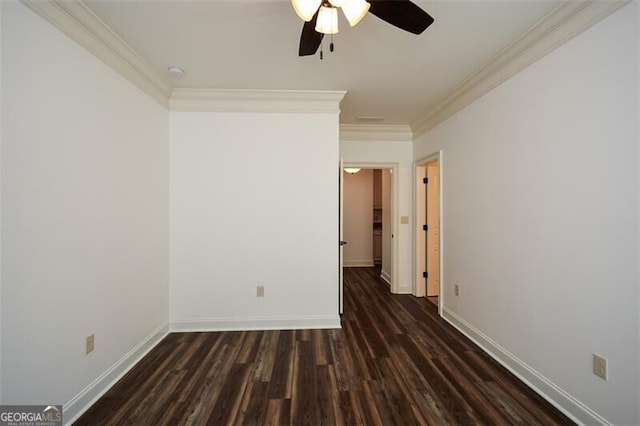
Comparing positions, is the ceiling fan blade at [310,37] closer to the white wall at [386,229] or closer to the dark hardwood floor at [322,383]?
the dark hardwood floor at [322,383]

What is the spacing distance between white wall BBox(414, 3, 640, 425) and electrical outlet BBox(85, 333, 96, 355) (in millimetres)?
3209

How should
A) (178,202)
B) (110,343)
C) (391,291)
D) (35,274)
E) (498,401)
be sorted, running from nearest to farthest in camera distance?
(35,274) < (498,401) < (110,343) < (178,202) < (391,291)

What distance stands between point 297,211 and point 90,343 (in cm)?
199

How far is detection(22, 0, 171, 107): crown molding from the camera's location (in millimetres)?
1495

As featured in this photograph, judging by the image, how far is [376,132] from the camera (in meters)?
4.00

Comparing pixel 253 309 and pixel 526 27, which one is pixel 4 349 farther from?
pixel 526 27

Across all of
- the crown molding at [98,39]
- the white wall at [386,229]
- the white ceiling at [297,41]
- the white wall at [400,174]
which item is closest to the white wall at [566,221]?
the white ceiling at [297,41]

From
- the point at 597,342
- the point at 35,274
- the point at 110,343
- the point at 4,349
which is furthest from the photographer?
the point at 110,343

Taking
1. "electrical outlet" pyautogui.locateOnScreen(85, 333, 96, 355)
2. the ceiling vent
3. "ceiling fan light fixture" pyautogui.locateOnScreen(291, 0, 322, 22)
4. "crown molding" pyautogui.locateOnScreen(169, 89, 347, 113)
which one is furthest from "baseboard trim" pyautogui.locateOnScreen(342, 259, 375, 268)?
"ceiling fan light fixture" pyautogui.locateOnScreen(291, 0, 322, 22)

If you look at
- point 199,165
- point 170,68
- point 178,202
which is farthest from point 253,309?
point 170,68

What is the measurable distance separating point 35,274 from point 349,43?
2.51 metres

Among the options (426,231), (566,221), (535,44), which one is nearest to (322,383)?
(566,221)

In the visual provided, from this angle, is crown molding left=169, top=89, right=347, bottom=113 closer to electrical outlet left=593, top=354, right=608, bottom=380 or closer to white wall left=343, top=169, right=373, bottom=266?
electrical outlet left=593, top=354, right=608, bottom=380

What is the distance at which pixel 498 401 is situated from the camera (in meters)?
1.76
